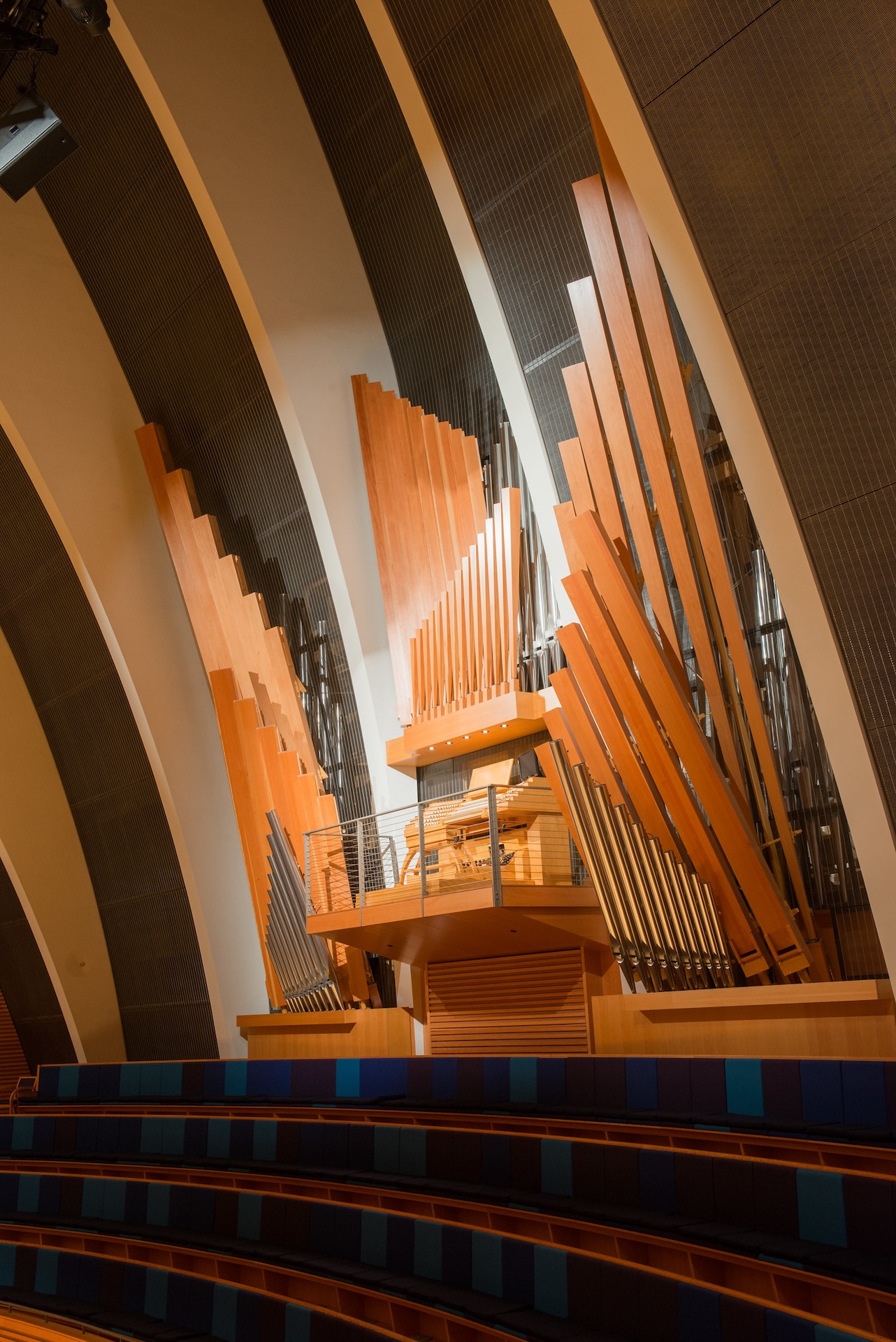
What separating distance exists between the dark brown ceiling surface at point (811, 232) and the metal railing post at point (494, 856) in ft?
9.58

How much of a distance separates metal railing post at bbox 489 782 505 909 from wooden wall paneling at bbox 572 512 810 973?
4.19 ft

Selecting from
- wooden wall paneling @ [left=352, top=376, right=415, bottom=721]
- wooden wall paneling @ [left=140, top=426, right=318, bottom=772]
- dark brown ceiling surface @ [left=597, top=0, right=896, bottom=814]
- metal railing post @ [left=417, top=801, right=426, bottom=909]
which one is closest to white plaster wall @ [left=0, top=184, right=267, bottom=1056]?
wooden wall paneling @ [left=140, top=426, right=318, bottom=772]

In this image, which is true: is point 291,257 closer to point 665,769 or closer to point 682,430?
point 682,430

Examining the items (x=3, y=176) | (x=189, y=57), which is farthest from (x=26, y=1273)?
(x=189, y=57)

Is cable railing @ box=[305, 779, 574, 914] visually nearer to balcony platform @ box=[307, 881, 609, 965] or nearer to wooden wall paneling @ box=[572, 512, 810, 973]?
balcony platform @ box=[307, 881, 609, 965]

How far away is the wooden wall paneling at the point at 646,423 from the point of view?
6488mm

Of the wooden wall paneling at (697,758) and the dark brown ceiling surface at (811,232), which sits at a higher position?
the dark brown ceiling surface at (811,232)

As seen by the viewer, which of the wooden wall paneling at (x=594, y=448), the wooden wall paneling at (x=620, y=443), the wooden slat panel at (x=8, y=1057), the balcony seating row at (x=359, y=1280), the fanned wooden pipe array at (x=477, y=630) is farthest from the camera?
the wooden slat panel at (x=8, y=1057)

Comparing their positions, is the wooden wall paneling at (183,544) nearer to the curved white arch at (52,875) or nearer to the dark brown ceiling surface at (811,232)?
the curved white arch at (52,875)

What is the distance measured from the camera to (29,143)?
7246 millimetres

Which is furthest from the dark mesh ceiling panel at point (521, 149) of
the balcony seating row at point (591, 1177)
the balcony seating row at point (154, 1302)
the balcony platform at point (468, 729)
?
the balcony seating row at point (154, 1302)

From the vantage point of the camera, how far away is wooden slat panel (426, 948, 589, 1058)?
24.7 feet

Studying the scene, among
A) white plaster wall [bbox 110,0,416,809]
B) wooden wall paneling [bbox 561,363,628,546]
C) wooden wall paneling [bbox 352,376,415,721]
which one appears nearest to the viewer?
wooden wall paneling [bbox 561,363,628,546]

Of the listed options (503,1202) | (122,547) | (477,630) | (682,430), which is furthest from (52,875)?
(682,430)
